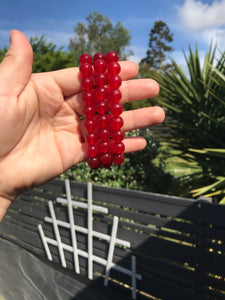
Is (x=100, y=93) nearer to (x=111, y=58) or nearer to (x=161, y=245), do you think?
(x=111, y=58)

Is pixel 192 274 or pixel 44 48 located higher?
pixel 44 48

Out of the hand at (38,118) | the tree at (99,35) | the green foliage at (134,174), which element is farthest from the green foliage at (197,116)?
the tree at (99,35)

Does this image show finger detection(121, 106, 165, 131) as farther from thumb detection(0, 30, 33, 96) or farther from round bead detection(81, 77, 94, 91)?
thumb detection(0, 30, 33, 96)

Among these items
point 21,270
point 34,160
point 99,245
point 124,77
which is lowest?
point 21,270

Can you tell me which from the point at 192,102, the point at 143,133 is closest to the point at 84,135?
the point at 192,102

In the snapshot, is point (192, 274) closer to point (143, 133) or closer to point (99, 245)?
point (99, 245)

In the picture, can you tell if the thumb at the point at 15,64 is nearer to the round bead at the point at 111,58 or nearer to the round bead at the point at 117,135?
the round bead at the point at 111,58

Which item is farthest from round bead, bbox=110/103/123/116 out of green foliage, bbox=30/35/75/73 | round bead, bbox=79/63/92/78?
green foliage, bbox=30/35/75/73

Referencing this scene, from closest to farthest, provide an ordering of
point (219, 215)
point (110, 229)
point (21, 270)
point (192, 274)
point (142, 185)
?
point (219, 215) → point (192, 274) → point (110, 229) → point (21, 270) → point (142, 185)
